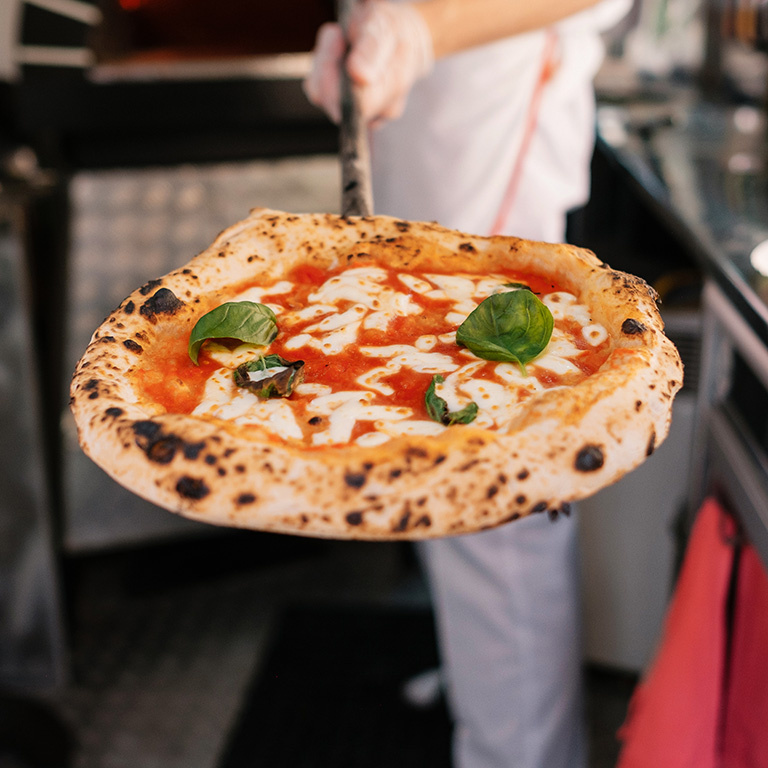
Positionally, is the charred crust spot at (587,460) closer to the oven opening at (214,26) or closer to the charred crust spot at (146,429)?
the charred crust spot at (146,429)

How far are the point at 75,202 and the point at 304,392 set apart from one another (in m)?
1.59

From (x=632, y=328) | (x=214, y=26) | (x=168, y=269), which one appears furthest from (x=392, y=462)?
(x=214, y=26)

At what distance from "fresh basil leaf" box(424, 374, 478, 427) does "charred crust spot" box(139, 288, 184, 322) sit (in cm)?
27

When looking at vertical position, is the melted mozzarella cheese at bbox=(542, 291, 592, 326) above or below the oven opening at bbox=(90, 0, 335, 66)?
below

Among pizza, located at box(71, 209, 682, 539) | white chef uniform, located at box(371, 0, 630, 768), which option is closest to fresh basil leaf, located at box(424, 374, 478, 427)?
pizza, located at box(71, 209, 682, 539)

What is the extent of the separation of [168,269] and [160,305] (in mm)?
1407

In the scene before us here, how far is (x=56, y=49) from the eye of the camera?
2.00m

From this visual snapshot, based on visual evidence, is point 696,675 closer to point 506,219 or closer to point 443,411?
point 443,411

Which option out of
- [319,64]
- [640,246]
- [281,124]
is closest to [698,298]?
[640,246]

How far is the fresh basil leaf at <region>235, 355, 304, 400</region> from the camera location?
690 mm

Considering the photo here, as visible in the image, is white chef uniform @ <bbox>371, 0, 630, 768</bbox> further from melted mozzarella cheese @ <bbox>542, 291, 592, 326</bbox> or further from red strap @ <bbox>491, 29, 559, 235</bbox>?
melted mozzarella cheese @ <bbox>542, 291, 592, 326</bbox>

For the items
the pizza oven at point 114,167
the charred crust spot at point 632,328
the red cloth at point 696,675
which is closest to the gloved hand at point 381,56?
the charred crust spot at point 632,328

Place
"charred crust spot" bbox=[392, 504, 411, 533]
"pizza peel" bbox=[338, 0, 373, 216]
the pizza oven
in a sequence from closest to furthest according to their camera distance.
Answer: "charred crust spot" bbox=[392, 504, 411, 533]
"pizza peel" bbox=[338, 0, 373, 216]
the pizza oven

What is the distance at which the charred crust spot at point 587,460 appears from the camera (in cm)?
63
